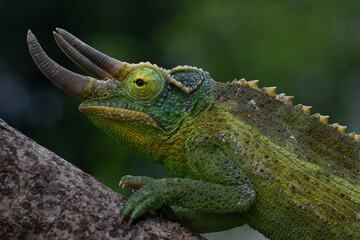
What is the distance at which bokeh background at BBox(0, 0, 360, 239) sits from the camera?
1105cm

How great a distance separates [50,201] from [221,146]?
44.5 inches

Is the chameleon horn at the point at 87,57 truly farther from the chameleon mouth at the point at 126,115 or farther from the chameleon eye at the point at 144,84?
the chameleon mouth at the point at 126,115

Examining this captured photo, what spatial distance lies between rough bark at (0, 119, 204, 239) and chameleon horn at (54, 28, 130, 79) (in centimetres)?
73

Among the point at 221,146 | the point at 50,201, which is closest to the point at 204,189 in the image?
the point at 221,146

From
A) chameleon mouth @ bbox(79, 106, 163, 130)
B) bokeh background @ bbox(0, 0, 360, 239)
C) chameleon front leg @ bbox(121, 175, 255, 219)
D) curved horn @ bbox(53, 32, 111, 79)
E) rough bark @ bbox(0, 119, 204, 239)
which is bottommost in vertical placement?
rough bark @ bbox(0, 119, 204, 239)

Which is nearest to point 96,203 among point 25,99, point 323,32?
point 323,32

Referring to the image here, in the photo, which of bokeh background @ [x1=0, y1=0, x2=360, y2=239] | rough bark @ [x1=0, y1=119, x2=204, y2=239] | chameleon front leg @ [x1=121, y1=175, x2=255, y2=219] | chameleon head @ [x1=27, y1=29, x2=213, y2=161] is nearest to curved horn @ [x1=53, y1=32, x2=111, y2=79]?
chameleon head @ [x1=27, y1=29, x2=213, y2=161]

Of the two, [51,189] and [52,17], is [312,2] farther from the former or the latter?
[51,189]

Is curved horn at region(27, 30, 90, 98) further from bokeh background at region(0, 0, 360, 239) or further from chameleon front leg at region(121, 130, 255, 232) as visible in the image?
bokeh background at region(0, 0, 360, 239)

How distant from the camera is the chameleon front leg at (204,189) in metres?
3.29

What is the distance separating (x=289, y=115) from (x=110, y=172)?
8121 millimetres

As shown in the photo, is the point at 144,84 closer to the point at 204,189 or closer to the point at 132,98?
the point at 132,98

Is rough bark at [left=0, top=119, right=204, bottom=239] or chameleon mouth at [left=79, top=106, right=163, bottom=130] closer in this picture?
rough bark at [left=0, top=119, right=204, bottom=239]

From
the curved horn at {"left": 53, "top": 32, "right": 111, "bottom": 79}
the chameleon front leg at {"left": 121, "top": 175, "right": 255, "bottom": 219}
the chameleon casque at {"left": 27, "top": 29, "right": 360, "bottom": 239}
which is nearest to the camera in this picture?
the chameleon front leg at {"left": 121, "top": 175, "right": 255, "bottom": 219}
